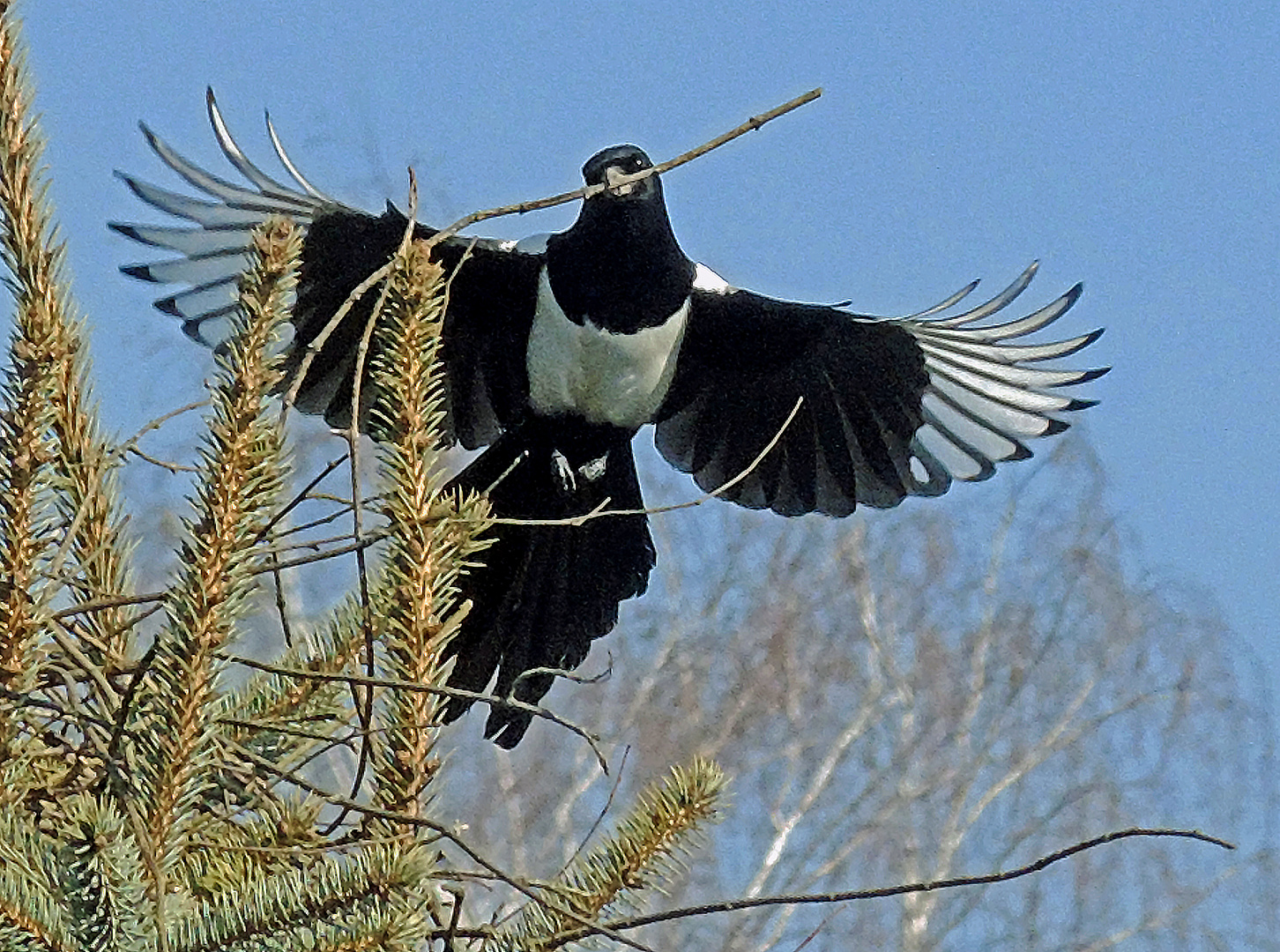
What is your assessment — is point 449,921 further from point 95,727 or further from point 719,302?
point 719,302

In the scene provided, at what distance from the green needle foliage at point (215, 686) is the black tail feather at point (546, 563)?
87cm

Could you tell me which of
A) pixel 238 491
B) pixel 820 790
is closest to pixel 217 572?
pixel 238 491

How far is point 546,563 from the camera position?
2305mm

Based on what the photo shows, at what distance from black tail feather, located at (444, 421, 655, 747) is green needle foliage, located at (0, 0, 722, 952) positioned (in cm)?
87

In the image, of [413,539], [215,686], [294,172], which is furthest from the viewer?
[294,172]

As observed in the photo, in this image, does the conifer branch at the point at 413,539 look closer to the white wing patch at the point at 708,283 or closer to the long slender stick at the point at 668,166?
the long slender stick at the point at 668,166

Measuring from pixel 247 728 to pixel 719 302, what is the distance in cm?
162

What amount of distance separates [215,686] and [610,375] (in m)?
1.64

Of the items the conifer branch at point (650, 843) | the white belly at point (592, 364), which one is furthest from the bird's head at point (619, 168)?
the conifer branch at point (650, 843)

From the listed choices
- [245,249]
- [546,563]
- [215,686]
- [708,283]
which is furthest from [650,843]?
[708,283]

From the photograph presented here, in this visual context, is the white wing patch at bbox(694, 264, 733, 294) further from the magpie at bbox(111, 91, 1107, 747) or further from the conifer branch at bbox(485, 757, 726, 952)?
the conifer branch at bbox(485, 757, 726, 952)

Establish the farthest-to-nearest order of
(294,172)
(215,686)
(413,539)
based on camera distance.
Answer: (294,172) → (413,539) → (215,686)

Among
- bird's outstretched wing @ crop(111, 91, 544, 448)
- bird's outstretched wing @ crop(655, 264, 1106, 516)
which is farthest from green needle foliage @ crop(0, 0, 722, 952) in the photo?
bird's outstretched wing @ crop(655, 264, 1106, 516)

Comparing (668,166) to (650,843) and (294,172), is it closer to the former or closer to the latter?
(650,843)
